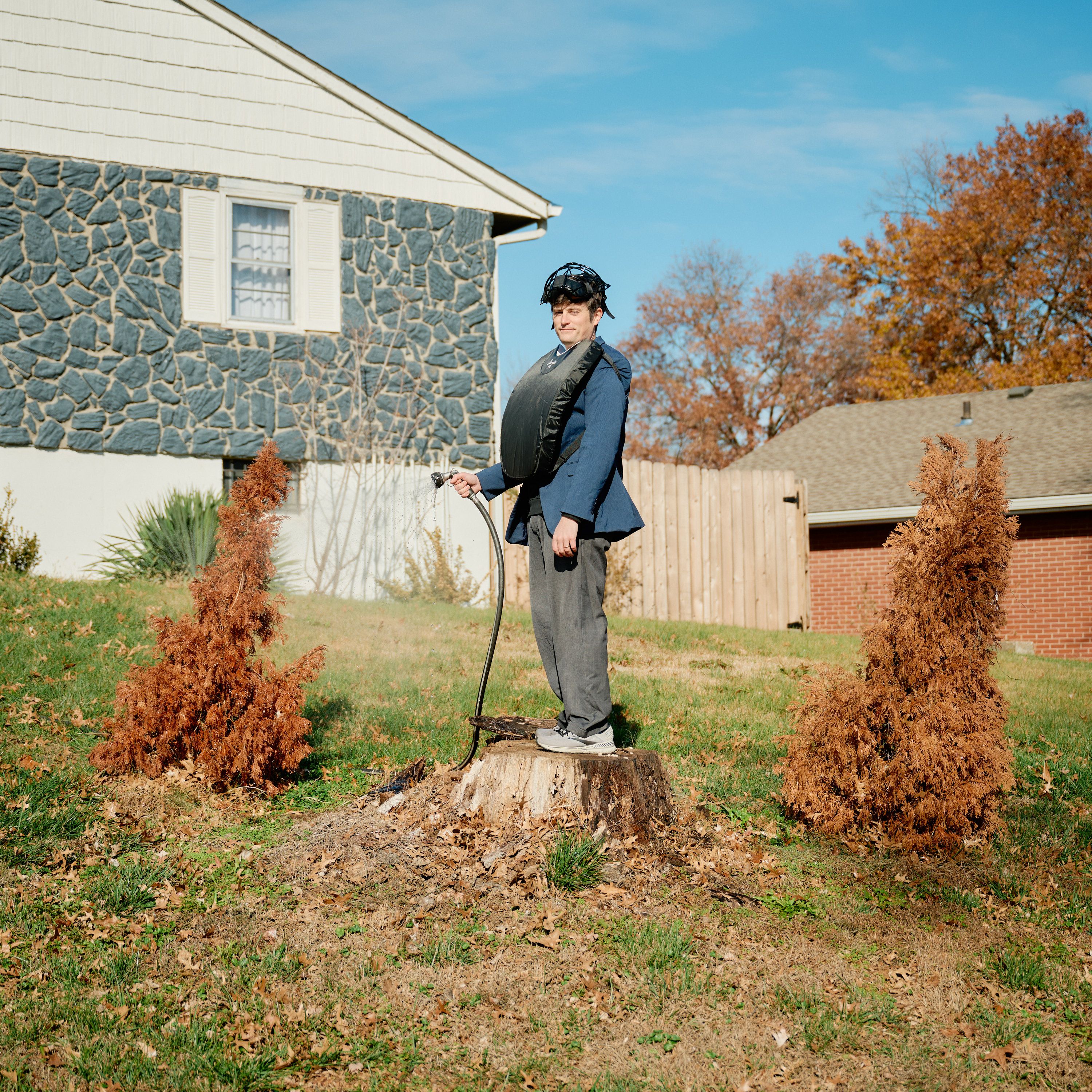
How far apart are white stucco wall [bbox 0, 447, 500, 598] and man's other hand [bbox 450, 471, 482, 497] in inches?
300

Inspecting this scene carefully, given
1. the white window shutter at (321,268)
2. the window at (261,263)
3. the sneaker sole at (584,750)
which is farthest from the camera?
Answer: the white window shutter at (321,268)

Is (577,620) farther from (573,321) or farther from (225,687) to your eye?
(225,687)

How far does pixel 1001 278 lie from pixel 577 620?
26218 millimetres

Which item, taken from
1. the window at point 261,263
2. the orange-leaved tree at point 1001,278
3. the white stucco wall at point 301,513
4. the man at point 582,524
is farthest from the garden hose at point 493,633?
the orange-leaved tree at point 1001,278

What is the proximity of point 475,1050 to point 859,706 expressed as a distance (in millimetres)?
2515

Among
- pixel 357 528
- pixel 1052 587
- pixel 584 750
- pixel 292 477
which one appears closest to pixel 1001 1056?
pixel 584 750

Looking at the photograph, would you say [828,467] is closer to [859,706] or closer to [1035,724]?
[1035,724]

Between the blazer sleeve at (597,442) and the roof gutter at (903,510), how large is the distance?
1168 cm

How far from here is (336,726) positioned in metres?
6.65

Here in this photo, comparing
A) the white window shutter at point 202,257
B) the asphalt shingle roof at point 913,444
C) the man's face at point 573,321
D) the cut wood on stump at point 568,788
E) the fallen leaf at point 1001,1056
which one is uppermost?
the white window shutter at point 202,257

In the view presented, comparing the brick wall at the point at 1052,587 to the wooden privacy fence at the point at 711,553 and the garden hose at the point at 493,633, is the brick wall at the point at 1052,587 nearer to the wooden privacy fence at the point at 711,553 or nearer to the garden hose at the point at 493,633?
the wooden privacy fence at the point at 711,553

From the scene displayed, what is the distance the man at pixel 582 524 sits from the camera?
14.8 ft

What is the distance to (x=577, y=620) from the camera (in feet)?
15.3

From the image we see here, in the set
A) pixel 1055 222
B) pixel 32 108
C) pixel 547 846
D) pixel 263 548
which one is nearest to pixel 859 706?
pixel 547 846
